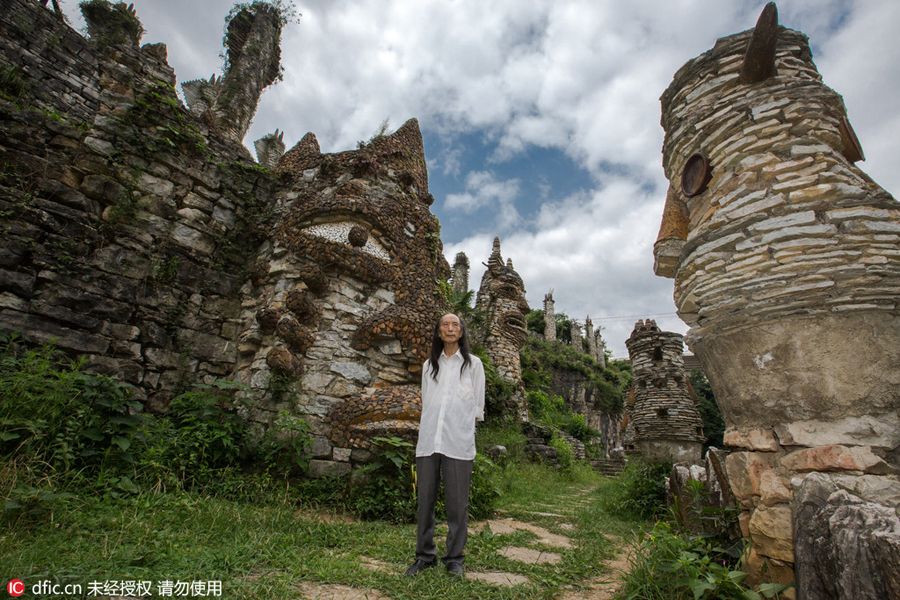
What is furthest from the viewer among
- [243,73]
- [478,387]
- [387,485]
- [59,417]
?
[243,73]

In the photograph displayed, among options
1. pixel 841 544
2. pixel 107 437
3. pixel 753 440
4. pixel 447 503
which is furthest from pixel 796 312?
pixel 107 437

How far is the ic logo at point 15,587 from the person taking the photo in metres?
1.67

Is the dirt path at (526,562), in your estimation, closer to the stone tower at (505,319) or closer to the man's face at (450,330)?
the man's face at (450,330)

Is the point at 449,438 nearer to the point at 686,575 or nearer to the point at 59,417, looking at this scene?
the point at 686,575

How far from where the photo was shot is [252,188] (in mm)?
6262

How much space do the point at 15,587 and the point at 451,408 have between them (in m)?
2.21

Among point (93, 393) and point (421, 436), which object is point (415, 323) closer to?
point (421, 436)

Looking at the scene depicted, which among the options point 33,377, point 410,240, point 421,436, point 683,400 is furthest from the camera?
point 683,400

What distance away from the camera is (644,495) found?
19.0 feet

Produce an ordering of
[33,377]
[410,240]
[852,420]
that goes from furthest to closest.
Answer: [410,240]
[33,377]
[852,420]

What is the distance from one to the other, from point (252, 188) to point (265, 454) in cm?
396

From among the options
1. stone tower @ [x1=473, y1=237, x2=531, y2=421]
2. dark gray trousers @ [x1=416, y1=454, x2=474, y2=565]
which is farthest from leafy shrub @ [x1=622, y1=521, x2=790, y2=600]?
stone tower @ [x1=473, y1=237, x2=531, y2=421]

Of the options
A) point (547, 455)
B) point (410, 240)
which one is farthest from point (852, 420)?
point (547, 455)

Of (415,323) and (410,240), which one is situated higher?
(410,240)
